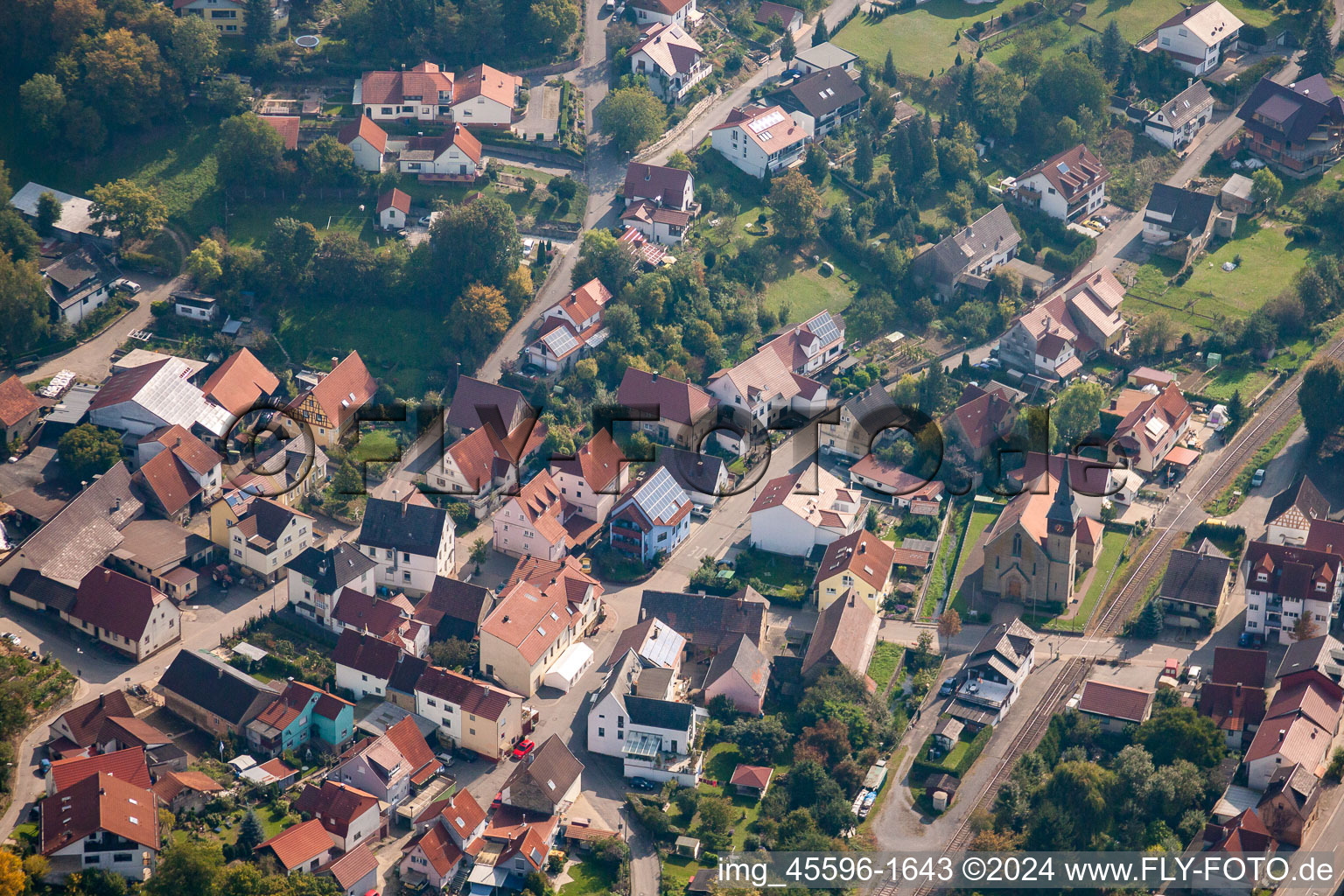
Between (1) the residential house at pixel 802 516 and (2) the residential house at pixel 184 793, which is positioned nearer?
(2) the residential house at pixel 184 793

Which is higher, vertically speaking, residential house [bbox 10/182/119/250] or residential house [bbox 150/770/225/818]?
residential house [bbox 10/182/119/250]

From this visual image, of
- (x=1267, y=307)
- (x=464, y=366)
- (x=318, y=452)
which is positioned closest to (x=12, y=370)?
(x=318, y=452)

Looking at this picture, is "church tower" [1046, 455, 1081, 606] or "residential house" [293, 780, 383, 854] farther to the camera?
"church tower" [1046, 455, 1081, 606]

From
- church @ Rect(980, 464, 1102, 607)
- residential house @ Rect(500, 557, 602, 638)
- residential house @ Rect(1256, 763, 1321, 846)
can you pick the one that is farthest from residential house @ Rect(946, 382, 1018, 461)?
residential house @ Rect(1256, 763, 1321, 846)

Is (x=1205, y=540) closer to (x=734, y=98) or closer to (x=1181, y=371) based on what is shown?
(x=1181, y=371)

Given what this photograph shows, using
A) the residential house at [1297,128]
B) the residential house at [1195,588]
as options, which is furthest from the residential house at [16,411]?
the residential house at [1297,128]

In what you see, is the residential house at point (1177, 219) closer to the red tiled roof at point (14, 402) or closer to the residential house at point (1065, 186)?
the residential house at point (1065, 186)

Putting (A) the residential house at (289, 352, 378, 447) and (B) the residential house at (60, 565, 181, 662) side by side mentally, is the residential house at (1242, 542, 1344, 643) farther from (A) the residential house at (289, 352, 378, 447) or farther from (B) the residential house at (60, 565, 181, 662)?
(B) the residential house at (60, 565, 181, 662)
